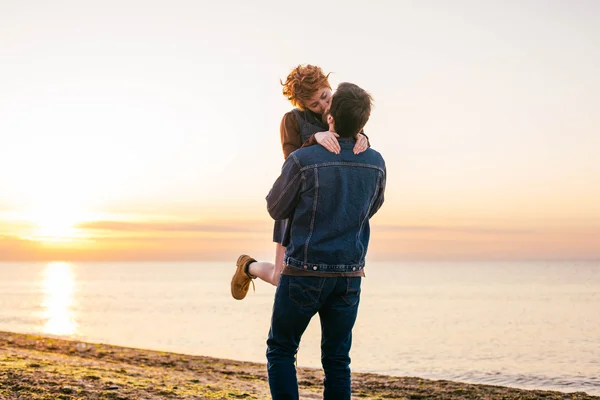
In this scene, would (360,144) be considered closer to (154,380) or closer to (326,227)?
(326,227)

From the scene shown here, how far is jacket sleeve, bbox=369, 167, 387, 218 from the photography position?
3.99 m

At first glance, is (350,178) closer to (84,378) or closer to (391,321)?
(84,378)

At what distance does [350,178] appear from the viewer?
3803 millimetres

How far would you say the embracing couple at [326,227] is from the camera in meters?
3.75

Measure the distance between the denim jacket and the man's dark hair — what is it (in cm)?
9

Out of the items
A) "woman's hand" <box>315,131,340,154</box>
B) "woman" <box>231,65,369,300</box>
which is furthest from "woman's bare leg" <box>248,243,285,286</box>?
"woman's hand" <box>315,131,340,154</box>

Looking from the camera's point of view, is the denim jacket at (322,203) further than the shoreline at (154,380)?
No

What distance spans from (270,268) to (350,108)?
4.13 ft

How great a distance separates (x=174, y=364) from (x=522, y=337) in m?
18.2

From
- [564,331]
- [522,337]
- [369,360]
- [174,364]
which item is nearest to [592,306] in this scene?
[564,331]

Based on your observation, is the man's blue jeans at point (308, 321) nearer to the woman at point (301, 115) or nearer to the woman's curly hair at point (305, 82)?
the woman at point (301, 115)

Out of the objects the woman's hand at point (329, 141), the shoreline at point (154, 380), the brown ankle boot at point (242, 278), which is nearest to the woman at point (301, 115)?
the woman's hand at point (329, 141)

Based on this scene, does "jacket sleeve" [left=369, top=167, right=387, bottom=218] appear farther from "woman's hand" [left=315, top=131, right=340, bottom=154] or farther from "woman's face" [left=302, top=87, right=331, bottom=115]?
"woman's face" [left=302, top=87, right=331, bottom=115]

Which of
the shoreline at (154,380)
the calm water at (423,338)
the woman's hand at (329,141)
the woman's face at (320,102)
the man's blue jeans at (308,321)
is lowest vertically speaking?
the calm water at (423,338)
